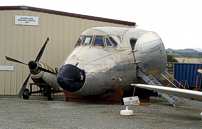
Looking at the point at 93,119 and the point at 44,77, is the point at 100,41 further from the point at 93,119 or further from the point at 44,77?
the point at 93,119

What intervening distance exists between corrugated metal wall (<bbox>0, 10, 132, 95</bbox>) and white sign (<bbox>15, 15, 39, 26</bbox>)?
24 cm

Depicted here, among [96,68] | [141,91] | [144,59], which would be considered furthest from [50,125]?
[141,91]

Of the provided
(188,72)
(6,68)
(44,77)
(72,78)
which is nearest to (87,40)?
(72,78)

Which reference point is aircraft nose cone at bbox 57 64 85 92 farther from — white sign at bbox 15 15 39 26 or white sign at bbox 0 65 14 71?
white sign at bbox 15 15 39 26

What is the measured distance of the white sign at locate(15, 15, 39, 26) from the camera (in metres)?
25.7

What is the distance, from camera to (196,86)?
27.9 metres

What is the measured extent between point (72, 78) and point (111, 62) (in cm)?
237

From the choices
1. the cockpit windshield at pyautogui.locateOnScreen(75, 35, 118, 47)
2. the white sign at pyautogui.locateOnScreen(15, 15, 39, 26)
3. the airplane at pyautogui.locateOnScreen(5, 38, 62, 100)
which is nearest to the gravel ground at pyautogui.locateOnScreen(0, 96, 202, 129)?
the cockpit windshield at pyautogui.locateOnScreen(75, 35, 118, 47)

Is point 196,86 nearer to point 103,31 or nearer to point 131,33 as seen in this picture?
point 131,33

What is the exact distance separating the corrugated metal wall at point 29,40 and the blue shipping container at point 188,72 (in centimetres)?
1023

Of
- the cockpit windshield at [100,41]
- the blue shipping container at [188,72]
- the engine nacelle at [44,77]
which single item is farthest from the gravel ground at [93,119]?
the blue shipping container at [188,72]

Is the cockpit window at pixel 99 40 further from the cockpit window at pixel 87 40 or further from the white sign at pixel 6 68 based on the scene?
the white sign at pixel 6 68

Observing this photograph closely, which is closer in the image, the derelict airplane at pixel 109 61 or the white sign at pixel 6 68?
the derelict airplane at pixel 109 61

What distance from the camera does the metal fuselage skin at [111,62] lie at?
50.8 feet
